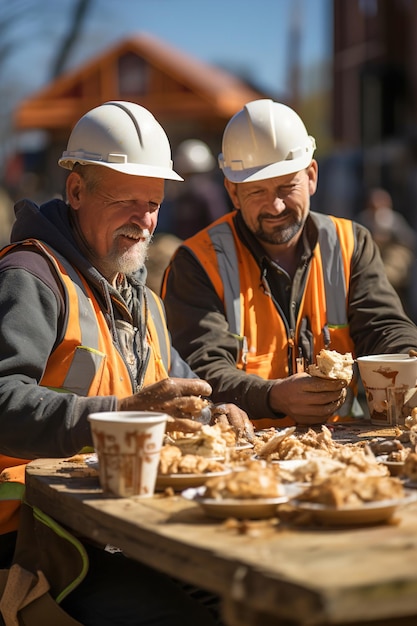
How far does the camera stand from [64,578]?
3.10m

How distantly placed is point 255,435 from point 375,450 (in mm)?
618

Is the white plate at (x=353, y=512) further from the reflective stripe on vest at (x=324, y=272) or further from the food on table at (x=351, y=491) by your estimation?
the reflective stripe on vest at (x=324, y=272)

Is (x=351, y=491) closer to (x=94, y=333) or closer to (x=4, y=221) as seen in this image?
(x=94, y=333)

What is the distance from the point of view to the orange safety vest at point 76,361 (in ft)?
11.2

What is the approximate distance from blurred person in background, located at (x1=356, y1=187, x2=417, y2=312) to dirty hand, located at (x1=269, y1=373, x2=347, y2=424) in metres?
6.46

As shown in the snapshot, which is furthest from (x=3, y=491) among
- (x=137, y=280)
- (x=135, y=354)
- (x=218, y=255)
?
(x=218, y=255)

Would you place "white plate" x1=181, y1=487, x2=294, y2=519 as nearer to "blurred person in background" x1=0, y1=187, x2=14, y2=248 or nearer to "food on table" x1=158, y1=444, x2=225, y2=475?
"food on table" x1=158, y1=444, x2=225, y2=475

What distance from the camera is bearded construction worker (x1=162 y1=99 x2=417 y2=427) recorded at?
15.8 feet

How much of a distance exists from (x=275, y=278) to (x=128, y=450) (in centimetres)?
234

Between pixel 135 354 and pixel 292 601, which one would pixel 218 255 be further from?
pixel 292 601

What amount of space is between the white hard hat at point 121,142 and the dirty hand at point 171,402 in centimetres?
100

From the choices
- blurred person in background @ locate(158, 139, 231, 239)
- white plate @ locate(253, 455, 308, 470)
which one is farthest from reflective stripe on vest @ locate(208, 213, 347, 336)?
blurred person in background @ locate(158, 139, 231, 239)

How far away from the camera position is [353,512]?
2.40 meters

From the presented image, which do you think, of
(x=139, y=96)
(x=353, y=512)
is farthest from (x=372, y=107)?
(x=353, y=512)
